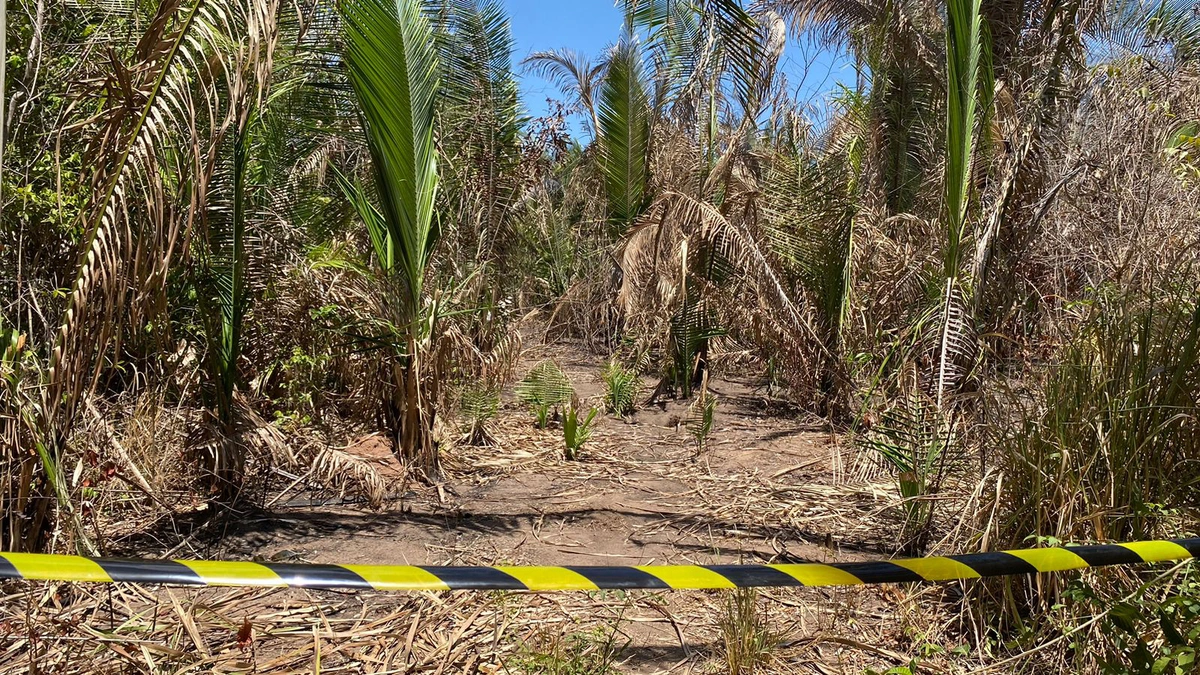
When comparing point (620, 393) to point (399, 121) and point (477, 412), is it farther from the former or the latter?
point (399, 121)

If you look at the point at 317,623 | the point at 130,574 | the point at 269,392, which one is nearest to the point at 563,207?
the point at 269,392

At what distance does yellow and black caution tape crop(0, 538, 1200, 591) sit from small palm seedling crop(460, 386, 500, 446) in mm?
4185

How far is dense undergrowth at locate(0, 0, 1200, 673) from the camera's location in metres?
2.87

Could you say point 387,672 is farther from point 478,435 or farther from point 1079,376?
point 478,435

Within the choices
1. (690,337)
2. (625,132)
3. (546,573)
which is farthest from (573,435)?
(625,132)

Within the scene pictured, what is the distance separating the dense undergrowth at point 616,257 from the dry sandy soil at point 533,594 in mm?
228

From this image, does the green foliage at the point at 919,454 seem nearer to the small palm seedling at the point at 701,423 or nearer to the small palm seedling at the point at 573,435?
the small palm seedling at the point at 701,423

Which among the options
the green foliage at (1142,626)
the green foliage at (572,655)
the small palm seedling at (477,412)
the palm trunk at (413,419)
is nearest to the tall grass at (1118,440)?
the green foliage at (1142,626)

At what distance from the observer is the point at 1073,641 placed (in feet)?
9.02

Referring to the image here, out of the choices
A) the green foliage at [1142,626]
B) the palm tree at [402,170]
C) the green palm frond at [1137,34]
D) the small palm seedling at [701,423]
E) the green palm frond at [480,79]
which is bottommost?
the green foliage at [1142,626]

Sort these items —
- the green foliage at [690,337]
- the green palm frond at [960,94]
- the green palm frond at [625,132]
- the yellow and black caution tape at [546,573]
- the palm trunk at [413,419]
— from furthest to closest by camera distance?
the green palm frond at [625,132] < the green foliage at [690,337] < the palm trunk at [413,419] < the green palm frond at [960,94] < the yellow and black caution tape at [546,573]

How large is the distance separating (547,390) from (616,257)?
5.77 ft

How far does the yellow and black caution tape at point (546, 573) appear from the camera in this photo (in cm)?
173

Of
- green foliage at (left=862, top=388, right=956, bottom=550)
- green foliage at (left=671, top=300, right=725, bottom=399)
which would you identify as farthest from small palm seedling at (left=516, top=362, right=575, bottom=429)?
green foliage at (left=862, top=388, right=956, bottom=550)
